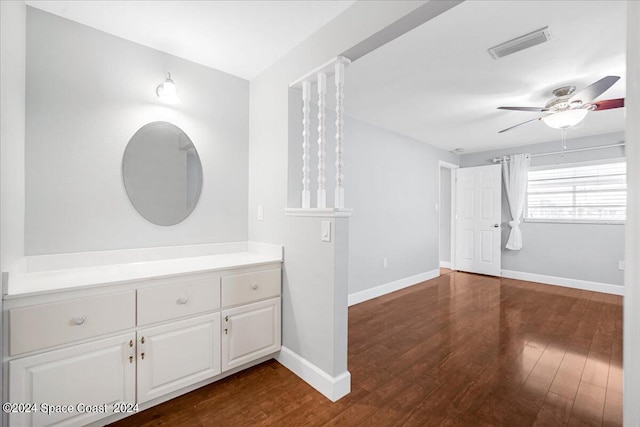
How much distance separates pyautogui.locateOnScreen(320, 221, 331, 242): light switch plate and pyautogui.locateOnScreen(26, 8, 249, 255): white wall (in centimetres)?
109

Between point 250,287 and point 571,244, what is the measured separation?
510 cm

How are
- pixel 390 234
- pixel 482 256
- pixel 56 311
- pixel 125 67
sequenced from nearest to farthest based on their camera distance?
pixel 56 311 → pixel 125 67 → pixel 390 234 → pixel 482 256

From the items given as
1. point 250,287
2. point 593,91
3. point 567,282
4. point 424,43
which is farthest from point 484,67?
point 567,282

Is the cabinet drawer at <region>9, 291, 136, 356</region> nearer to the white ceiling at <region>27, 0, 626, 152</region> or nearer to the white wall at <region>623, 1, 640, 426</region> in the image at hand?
the white ceiling at <region>27, 0, 626, 152</region>

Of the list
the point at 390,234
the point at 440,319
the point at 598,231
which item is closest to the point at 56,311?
the point at 440,319

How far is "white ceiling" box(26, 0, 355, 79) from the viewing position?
1692 mm

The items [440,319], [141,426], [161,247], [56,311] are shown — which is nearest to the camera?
[56,311]

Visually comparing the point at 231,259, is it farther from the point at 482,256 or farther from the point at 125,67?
the point at 482,256

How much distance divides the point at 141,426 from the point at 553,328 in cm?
359

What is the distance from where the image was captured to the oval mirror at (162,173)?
6.66 feet

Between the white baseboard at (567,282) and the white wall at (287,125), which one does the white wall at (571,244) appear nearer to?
the white baseboard at (567,282)

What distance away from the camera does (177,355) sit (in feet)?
5.53

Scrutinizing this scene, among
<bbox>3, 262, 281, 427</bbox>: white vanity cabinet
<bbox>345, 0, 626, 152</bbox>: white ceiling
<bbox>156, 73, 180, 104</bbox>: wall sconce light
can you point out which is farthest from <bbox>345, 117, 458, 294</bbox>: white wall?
<bbox>156, 73, 180, 104</bbox>: wall sconce light

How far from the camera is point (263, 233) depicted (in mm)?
2424
